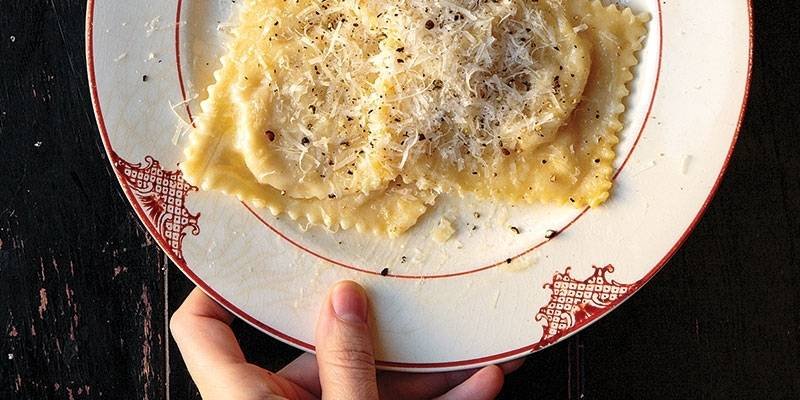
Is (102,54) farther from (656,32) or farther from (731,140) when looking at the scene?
(731,140)

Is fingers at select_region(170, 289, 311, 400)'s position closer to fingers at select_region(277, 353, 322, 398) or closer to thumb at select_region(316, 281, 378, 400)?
fingers at select_region(277, 353, 322, 398)

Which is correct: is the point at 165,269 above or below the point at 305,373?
above

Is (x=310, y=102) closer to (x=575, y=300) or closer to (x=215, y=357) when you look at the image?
(x=215, y=357)

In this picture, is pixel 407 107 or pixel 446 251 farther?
pixel 446 251

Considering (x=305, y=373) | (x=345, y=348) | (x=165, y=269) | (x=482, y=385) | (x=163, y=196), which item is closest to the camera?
(x=345, y=348)

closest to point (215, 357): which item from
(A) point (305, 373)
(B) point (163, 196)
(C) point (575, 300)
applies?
(A) point (305, 373)

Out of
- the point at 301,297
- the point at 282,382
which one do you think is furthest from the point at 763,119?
the point at 282,382

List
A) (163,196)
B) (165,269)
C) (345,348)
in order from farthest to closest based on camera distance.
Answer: (165,269)
(163,196)
(345,348)
